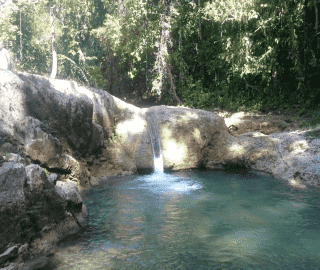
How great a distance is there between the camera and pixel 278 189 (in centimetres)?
785

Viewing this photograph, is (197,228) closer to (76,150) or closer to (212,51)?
(76,150)

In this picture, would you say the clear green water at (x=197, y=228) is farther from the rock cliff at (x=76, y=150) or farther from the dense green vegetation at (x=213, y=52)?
the dense green vegetation at (x=213, y=52)

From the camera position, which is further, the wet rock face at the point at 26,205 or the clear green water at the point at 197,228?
the clear green water at the point at 197,228

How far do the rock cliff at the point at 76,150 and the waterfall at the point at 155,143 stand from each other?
15 cm

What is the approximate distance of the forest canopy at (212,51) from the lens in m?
12.4

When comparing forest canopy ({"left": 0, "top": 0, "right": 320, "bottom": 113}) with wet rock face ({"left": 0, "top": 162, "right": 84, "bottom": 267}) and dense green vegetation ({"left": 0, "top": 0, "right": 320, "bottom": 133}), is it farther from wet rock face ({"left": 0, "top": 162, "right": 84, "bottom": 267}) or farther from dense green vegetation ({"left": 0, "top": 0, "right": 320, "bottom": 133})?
wet rock face ({"left": 0, "top": 162, "right": 84, "bottom": 267})

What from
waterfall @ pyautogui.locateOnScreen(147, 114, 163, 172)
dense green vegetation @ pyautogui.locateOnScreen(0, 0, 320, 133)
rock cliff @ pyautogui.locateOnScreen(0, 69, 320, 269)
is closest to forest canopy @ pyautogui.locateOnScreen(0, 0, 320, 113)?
dense green vegetation @ pyautogui.locateOnScreen(0, 0, 320, 133)

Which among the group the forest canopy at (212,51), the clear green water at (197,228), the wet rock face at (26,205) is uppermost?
the forest canopy at (212,51)

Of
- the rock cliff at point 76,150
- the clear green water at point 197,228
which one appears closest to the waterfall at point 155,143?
the rock cliff at point 76,150

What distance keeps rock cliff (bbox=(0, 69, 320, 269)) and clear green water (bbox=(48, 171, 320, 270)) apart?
1.68 feet

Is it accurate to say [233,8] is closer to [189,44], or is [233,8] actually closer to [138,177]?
[189,44]

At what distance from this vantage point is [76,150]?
8.32 metres

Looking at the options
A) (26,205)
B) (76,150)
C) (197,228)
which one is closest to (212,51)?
(76,150)

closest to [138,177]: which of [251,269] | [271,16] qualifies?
→ [251,269]
